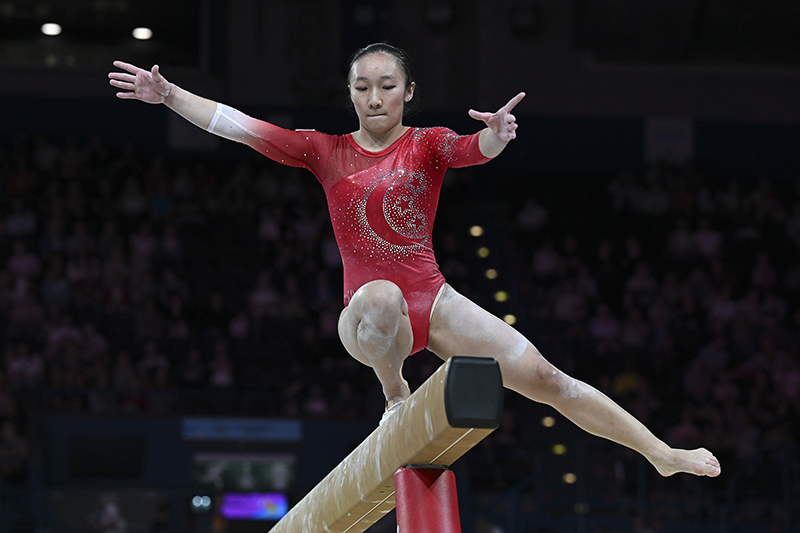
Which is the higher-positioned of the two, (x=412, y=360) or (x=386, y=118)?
(x=412, y=360)

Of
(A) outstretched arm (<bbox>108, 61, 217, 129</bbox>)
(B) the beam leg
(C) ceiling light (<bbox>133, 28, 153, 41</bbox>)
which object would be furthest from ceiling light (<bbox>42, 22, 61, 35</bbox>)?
(B) the beam leg

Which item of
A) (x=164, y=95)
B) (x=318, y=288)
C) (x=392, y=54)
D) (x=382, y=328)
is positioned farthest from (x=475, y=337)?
(x=318, y=288)

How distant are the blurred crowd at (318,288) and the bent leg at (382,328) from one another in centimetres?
824

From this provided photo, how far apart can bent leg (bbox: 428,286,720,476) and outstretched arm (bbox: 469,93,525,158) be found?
590mm

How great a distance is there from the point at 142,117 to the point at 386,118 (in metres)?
13.1

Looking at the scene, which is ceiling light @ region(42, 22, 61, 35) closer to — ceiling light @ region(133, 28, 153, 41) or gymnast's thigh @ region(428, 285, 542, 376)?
ceiling light @ region(133, 28, 153, 41)

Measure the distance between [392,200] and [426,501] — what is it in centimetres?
122

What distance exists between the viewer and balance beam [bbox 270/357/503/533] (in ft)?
8.66

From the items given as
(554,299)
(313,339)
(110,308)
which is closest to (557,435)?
(554,299)

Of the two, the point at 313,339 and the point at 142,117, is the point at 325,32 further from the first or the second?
the point at 313,339

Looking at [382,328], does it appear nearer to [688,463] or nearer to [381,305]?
[381,305]

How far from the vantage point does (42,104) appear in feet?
52.3

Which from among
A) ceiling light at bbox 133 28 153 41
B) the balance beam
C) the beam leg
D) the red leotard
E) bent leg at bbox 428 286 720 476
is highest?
ceiling light at bbox 133 28 153 41

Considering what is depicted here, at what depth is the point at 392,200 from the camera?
12.4 feet
